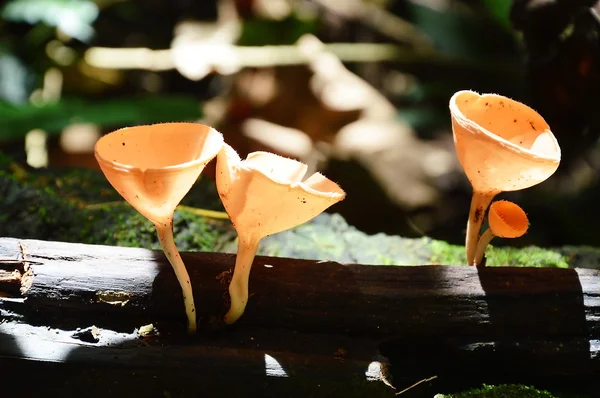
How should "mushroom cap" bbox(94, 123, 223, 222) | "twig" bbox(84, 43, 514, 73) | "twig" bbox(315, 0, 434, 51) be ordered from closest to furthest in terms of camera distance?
"mushroom cap" bbox(94, 123, 223, 222)
"twig" bbox(84, 43, 514, 73)
"twig" bbox(315, 0, 434, 51)

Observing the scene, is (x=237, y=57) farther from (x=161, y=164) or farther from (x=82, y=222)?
(x=161, y=164)

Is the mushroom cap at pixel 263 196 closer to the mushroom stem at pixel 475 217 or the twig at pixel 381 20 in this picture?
the mushroom stem at pixel 475 217

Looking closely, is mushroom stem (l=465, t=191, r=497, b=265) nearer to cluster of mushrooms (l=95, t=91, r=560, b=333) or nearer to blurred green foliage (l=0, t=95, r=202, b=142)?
cluster of mushrooms (l=95, t=91, r=560, b=333)

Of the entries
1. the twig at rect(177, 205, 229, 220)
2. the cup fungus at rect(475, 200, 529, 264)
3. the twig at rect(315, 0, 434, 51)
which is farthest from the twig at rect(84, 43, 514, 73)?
the cup fungus at rect(475, 200, 529, 264)

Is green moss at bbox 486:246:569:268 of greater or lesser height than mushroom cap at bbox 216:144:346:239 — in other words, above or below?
below

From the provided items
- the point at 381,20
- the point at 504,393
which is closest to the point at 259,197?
the point at 504,393


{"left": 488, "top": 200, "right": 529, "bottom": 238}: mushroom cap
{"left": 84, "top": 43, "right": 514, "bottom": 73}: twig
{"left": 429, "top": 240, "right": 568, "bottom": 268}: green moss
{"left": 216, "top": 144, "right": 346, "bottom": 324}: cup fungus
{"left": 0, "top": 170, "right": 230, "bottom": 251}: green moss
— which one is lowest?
{"left": 84, "top": 43, "right": 514, "bottom": 73}: twig

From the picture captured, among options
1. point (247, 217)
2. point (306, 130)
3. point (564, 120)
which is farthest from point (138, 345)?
point (306, 130)

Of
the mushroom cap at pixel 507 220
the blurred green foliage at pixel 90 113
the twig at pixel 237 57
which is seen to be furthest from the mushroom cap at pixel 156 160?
the twig at pixel 237 57

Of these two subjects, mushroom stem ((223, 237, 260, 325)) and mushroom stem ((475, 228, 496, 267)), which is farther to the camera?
mushroom stem ((475, 228, 496, 267))
